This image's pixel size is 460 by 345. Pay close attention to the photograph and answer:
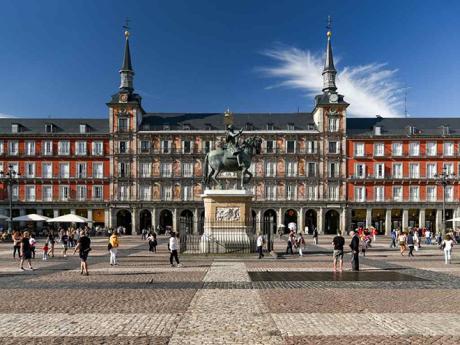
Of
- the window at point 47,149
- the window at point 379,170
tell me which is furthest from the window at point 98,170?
the window at point 379,170

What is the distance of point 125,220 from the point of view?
72.3 meters

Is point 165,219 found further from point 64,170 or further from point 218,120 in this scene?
point 218,120

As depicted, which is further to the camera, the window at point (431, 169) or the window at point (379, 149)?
the window at point (379, 149)

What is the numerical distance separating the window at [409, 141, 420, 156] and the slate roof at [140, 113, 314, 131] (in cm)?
1479

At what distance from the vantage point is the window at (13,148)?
71.8 m

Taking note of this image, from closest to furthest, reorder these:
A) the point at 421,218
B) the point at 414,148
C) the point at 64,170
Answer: the point at 421,218 → the point at 414,148 → the point at 64,170

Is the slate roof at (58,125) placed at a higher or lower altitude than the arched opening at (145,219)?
higher

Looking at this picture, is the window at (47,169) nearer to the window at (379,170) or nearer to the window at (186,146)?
the window at (186,146)

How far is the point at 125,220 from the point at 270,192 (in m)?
21.9

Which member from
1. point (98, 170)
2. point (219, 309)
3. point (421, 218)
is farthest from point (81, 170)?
point (219, 309)

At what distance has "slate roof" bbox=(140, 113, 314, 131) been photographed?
74.2m

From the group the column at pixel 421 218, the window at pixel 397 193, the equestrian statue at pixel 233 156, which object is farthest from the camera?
the window at pixel 397 193

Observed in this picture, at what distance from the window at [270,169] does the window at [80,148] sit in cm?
2710

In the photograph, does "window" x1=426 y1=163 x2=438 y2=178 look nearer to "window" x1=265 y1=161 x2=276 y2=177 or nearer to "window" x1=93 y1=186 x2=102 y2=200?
"window" x1=265 y1=161 x2=276 y2=177
